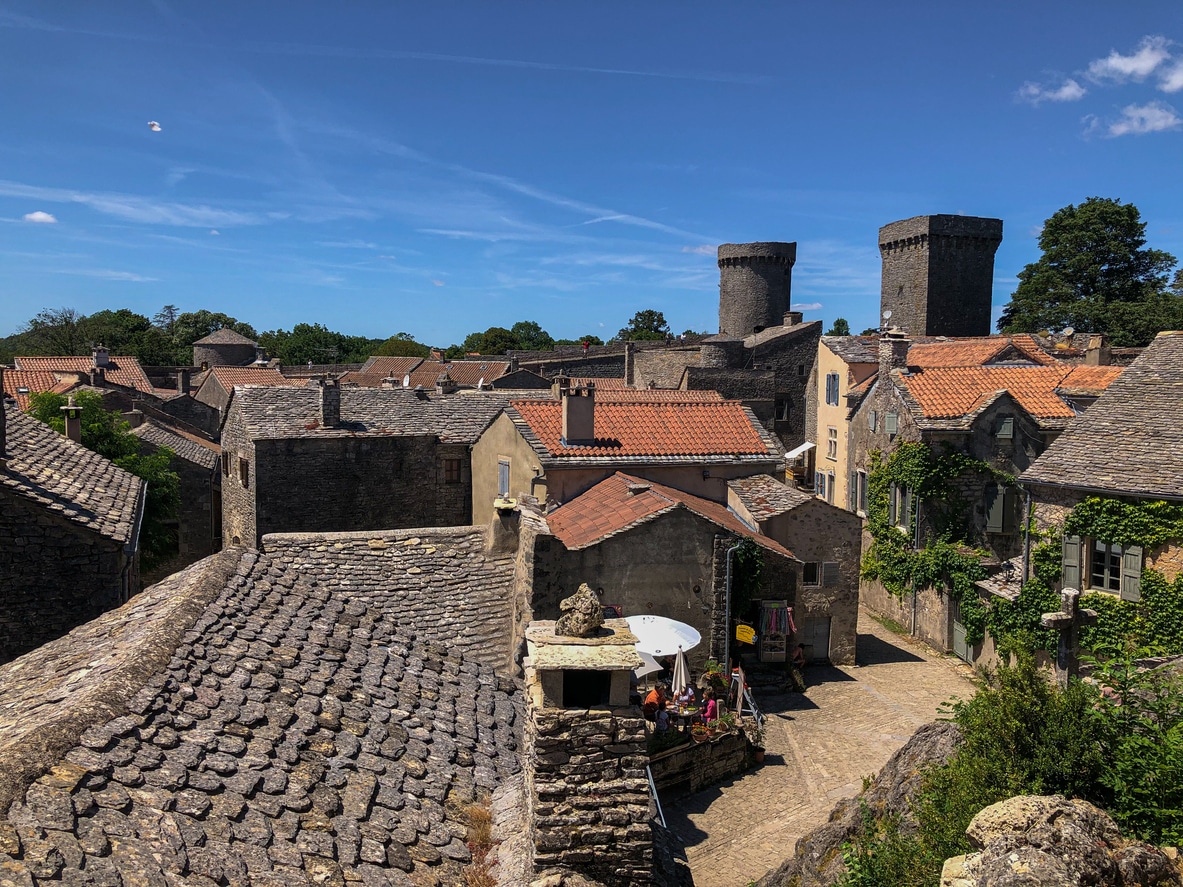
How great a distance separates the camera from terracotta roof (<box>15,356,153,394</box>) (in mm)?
50275

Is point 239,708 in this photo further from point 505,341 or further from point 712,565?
point 505,341

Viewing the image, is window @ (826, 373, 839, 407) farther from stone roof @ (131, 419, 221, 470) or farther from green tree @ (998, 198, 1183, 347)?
green tree @ (998, 198, 1183, 347)

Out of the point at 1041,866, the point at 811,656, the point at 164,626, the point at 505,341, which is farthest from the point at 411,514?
the point at 505,341

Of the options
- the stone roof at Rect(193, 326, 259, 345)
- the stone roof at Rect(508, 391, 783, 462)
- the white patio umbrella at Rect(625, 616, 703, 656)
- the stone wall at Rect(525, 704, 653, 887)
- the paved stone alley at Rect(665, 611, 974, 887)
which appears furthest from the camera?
the stone roof at Rect(193, 326, 259, 345)

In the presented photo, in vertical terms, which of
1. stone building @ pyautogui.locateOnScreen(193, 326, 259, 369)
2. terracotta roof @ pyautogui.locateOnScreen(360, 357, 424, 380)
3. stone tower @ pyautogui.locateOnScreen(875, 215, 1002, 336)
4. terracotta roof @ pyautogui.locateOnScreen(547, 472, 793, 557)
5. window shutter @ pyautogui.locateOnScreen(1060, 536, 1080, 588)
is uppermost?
stone tower @ pyautogui.locateOnScreen(875, 215, 1002, 336)

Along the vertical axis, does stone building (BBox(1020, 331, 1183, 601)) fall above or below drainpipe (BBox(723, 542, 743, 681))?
above

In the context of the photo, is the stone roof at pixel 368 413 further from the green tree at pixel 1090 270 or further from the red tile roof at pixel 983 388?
the green tree at pixel 1090 270

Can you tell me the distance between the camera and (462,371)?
63.8 metres

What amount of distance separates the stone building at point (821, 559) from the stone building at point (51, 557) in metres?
16.0

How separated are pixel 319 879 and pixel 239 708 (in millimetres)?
2064

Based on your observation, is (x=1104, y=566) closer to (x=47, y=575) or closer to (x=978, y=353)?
(x=978, y=353)

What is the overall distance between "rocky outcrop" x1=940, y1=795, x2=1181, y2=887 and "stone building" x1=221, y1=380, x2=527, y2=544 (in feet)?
74.5

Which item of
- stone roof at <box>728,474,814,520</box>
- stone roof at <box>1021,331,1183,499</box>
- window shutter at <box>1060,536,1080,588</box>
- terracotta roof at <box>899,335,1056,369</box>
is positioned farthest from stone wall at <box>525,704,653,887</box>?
terracotta roof at <box>899,335,1056,369</box>

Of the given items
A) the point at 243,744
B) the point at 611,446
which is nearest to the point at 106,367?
the point at 611,446
